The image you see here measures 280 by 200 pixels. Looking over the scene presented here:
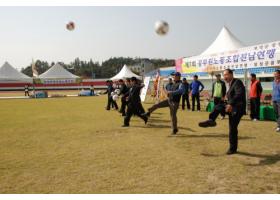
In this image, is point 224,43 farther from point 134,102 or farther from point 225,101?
point 225,101

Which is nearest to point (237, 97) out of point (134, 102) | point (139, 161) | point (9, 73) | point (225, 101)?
point (225, 101)

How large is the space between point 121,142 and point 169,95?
2.07 m

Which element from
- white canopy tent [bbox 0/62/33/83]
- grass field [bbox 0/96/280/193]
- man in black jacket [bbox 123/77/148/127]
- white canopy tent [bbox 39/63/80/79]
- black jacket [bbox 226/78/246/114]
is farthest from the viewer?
white canopy tent [bbox 0/62/33/83]

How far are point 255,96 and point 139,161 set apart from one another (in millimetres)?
7449

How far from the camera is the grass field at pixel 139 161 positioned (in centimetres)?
495

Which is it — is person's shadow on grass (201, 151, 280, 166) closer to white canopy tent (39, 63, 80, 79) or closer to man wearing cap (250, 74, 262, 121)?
man wearing cap (250, 74, 262, 121)

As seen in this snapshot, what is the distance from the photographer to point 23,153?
24.7ft

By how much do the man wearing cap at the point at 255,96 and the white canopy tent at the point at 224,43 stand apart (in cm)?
1349

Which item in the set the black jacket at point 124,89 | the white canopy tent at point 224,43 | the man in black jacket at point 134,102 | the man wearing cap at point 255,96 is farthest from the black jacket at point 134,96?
the white canopy tent at point 224,43

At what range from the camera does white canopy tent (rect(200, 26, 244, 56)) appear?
25.7 m

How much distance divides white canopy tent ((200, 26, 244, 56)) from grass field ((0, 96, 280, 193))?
16.0 meters

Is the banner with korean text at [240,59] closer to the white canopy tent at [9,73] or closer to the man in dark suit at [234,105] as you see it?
the man in dark suit at [234,105]

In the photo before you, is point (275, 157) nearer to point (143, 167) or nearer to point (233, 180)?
point (233, 180)

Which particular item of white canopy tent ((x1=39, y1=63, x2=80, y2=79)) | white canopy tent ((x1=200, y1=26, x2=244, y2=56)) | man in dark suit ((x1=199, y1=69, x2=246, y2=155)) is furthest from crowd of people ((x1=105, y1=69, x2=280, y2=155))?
white canopy tent ((x1=39, y1=63, x2=80, y2=79))
